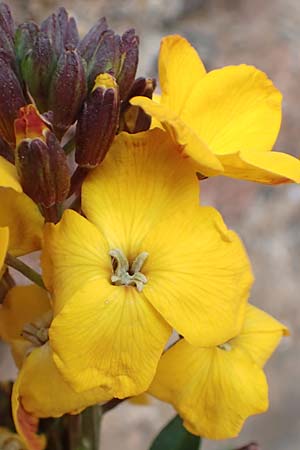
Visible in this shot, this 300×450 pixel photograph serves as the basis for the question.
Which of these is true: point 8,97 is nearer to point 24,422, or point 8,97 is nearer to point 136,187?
point 136,187

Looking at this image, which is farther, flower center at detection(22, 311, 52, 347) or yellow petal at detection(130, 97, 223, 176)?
flower center at detection(22, 311, 52, 347)

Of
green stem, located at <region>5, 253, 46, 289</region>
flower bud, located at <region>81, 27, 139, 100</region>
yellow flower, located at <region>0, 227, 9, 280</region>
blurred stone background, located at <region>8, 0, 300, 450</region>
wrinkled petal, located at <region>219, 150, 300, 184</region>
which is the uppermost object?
flower bud, located at <region>81, 27, 139, 100</region>

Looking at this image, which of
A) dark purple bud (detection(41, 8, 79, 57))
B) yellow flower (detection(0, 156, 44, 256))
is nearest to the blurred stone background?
dark purple bud (detection(41, 8, 79, 57))

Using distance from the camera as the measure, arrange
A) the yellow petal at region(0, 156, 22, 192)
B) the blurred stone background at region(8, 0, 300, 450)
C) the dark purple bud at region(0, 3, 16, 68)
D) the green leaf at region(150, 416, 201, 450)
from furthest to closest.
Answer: the blurred stone background at region(8, 0, 300, 450)
the green leaf at region(150, 416, 201, 450)
the dark purple bud at region(0, 3, 16, 68)
the yellow petal at region(0, 156, 22, 192)

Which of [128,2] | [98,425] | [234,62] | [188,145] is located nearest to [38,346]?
[98,425]

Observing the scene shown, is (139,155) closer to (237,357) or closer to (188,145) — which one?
(188,145)

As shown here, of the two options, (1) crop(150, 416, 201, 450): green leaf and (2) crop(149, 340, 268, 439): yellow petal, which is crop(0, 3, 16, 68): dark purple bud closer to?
(2) crop(149, 340, 268, 439): yellow petal

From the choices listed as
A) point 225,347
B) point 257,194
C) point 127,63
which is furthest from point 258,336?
point 257,194
